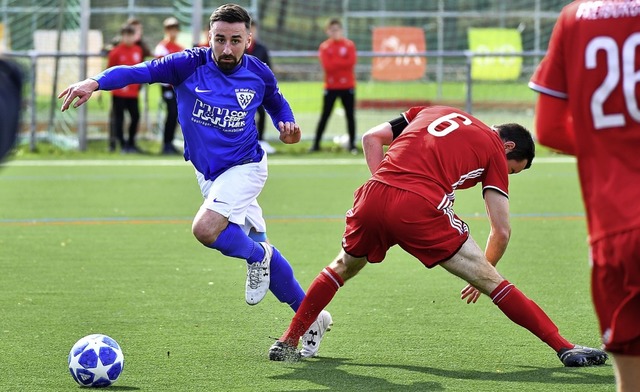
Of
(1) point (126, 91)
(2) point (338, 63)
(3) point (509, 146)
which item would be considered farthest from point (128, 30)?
(3) point (509, 146)

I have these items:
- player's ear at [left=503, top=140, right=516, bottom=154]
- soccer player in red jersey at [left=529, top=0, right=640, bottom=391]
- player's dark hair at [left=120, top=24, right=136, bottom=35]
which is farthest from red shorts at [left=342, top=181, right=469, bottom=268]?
player's dark hair at [left=120, top=24, right=136, bottom=35]

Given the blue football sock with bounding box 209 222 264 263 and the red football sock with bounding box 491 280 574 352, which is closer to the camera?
the red football sock with bounding box 491 280 574 352

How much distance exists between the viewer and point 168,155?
57.4 feet

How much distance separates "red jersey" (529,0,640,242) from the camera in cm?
322

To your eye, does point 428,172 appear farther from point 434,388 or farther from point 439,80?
point 439,80

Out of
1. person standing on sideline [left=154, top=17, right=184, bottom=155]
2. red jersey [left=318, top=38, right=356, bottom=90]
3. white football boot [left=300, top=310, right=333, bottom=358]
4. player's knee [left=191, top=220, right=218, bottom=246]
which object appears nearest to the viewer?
white football boot [left=300, top=310, right=333, bottom=358]

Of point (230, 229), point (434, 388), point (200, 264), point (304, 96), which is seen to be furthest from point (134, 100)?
point (434, 388)

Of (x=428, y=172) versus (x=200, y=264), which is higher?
(x=428, y=172)

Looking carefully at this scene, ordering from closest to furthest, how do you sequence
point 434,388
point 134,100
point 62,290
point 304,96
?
point 434,388 → point 62,290 → point 134,100 → point 304,96

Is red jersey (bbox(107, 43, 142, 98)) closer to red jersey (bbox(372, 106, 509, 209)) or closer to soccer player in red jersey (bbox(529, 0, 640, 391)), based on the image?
red jersey (bbox(372, 106, 509, 209))

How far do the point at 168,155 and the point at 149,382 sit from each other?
40.9 feet

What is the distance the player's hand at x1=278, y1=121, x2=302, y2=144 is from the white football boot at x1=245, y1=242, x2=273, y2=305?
647mm

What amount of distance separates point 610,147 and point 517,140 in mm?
2413

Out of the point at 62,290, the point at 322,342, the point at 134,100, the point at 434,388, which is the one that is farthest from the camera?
the point at 134,100
